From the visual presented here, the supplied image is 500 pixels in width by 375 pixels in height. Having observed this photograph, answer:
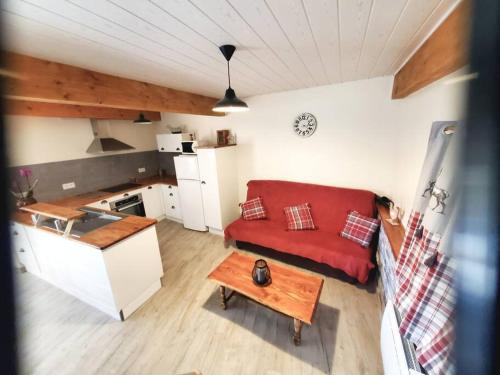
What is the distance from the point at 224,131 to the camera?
343 cm

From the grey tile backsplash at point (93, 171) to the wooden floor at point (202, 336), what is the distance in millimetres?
1434

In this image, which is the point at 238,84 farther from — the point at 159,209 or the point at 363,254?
the point at 159,209

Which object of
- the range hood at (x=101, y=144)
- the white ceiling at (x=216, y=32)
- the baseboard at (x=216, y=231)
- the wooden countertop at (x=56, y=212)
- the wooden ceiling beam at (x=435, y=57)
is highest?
the white ceiling at (x=216, y=32)

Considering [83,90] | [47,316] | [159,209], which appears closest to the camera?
[83,90]

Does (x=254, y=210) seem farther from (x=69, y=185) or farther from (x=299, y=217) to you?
(x=69, y=185)

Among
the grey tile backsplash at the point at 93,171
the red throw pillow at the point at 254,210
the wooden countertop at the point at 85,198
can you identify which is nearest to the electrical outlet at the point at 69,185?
the grey tile backsplash at the point at 93,171

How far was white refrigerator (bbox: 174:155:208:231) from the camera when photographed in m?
3.28

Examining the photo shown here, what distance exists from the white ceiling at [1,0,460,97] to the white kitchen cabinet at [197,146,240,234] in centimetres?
143

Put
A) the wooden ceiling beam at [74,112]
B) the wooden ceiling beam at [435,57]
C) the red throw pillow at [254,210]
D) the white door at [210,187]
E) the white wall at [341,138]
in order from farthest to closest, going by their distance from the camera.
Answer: the white door at [210,187]
the red throw pillow at [254,210]
the wooden ceiling beam at [74,112]
the white wall at [341,138]
the wooden ceiling beam at [435,57]

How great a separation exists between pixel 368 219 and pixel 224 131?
2.56 metres

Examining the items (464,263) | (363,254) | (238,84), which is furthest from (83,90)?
(363,254)

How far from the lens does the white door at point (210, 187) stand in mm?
3086

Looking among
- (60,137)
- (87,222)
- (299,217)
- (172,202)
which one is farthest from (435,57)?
(60,137)

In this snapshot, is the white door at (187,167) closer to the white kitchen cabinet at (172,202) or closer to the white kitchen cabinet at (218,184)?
the white kitchen cabinet at (218,184)
